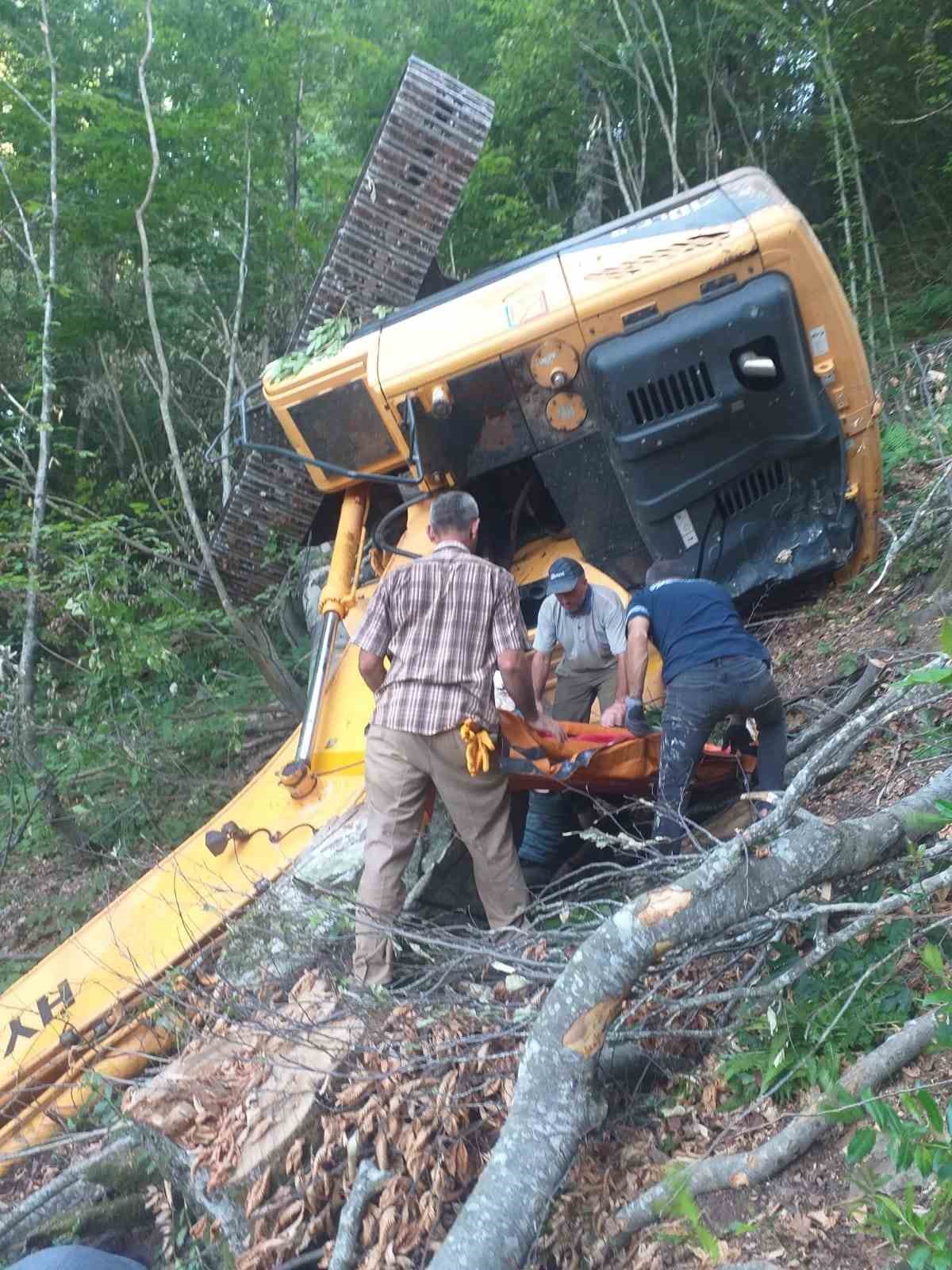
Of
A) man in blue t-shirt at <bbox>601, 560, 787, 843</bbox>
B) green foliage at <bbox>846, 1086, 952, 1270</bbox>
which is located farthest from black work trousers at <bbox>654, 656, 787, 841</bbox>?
green foliage at <bbox>846, 1086, 952, 1270</bbox>

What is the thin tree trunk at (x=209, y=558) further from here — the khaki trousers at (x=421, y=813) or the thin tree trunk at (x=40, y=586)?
the khaki trousers at (x=421, y=813)

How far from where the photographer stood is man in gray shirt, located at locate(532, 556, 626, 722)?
4.70m

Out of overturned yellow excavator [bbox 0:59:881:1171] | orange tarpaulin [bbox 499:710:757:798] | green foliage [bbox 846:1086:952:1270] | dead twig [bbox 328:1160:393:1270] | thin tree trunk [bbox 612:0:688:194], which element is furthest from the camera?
thin tree trunk [bbox 612:0:688:194]

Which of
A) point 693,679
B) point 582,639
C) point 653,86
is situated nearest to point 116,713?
point 582,639

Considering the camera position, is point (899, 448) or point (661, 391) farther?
point (899, 448)

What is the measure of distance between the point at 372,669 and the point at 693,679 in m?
1.18

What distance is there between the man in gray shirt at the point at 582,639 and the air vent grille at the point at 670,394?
0.77 metres

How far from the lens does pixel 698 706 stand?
3820 mm

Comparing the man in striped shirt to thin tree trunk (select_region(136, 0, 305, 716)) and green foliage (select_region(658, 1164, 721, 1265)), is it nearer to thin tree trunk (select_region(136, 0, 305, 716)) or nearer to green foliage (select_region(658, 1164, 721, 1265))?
green foliage (select_region(658, 1164, 721, 1265))

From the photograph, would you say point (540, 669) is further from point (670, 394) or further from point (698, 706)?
point (670, 394)

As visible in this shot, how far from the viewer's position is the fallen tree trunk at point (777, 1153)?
2439mm

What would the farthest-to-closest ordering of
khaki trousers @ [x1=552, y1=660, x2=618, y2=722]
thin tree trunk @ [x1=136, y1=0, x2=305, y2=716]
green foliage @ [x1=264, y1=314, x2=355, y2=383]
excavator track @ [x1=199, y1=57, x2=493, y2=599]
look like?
thin tree trunk @ [x1=136, y1=0, x2=305, y2=716]
excavator track @ [x1=199, y1=57, x2=493, y2=599]
green foliage @ [x1=264, y1=314, x2=355, y2=383]
khaki trousers @ [x1=552, y1=660, x2=618, y2=722]

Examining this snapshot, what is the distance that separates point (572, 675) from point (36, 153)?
20.5 feet

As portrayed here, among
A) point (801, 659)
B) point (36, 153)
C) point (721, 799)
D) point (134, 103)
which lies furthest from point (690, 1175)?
point (134, 103)
